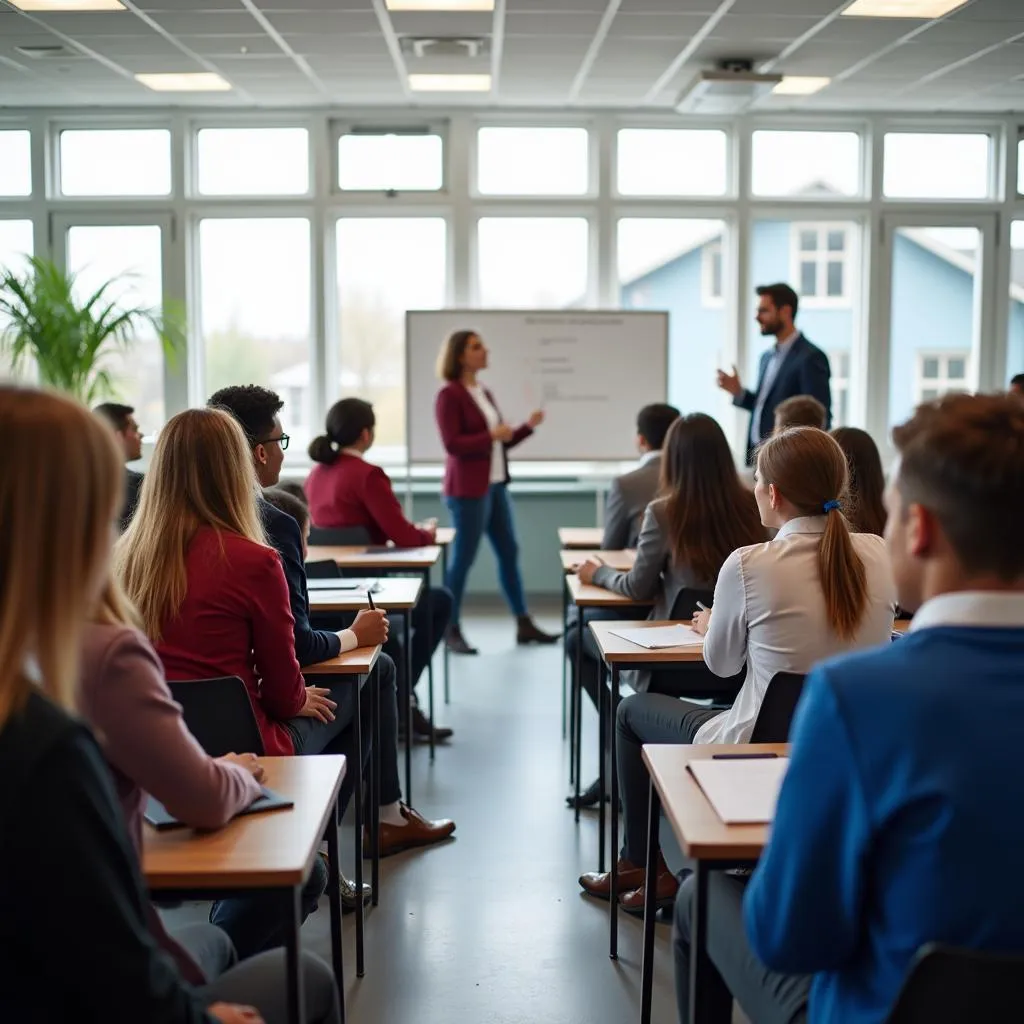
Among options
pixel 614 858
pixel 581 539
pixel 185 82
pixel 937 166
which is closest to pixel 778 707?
pixel 614 858

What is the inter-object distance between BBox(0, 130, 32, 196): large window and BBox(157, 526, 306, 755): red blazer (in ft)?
20.1

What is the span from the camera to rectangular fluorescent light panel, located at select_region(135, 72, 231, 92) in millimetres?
6168

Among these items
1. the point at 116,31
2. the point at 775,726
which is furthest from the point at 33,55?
the point at 775,726

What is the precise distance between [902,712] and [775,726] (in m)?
1.08

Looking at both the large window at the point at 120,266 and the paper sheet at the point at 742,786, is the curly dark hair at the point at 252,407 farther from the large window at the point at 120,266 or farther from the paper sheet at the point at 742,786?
the large window at the point at 120,266

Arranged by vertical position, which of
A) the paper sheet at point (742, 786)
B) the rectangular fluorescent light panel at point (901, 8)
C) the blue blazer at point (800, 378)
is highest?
the rectangular fluorescent light panel at point (901, 8)

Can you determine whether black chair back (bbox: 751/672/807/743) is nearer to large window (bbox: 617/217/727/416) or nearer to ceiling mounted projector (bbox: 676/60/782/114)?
ceiling mounted projector (bbox: 676/60/782/114)

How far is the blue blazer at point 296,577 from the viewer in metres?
2.52

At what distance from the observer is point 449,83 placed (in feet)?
21.0

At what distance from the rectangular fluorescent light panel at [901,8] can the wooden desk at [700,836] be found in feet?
14.2

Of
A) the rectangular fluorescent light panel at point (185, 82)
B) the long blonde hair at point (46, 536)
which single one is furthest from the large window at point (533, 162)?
the long blonde hair at point (46, 536)

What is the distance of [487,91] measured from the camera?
6.55 meters

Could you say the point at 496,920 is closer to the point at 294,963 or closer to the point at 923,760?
the point at 294,963

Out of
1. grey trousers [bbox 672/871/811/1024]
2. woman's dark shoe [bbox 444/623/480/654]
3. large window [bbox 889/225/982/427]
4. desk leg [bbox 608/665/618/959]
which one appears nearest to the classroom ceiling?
large window [bbox 889/225/982/427]
